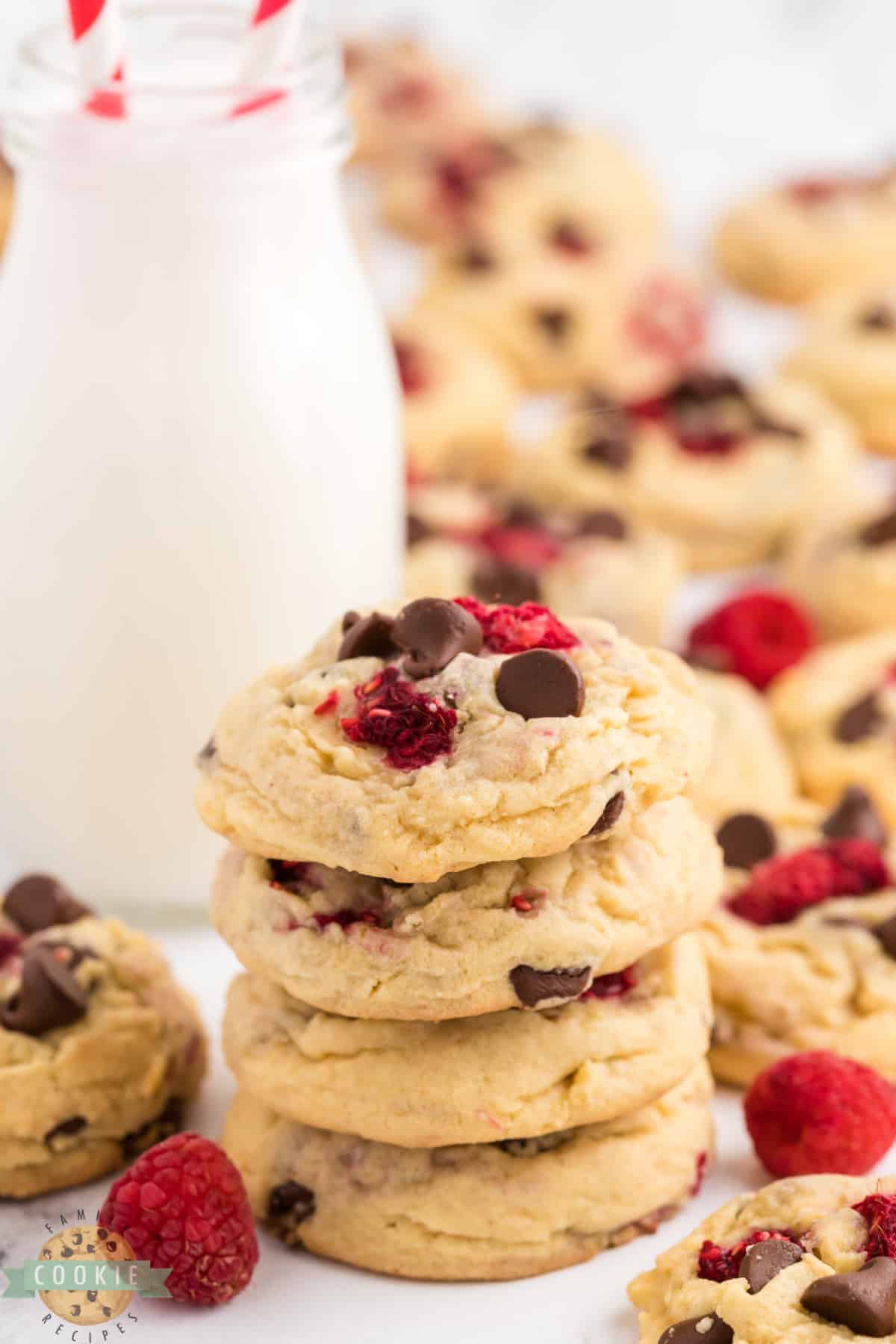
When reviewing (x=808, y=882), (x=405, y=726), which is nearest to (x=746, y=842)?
(x=808, y=882)

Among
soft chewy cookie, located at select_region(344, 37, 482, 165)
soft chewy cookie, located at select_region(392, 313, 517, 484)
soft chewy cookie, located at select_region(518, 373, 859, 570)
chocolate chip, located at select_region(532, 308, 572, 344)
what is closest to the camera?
soft chewy cookie, located at select_region(518, 373, 859, 570)

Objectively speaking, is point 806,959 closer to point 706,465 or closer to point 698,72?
point 706,465

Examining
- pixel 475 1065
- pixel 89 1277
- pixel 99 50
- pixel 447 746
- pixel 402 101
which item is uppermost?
pixel 99 50

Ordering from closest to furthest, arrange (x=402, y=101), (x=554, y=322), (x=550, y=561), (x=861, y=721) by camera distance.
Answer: (x=861, y=721) < (x=550, y=561) < (x=554, y=322) < (x=402, y=101)

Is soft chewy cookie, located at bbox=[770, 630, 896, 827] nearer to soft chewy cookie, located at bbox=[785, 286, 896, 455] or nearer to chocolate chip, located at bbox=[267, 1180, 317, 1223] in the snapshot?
soft chewy cookie, located at bbox=[785, 286, 896, 455]

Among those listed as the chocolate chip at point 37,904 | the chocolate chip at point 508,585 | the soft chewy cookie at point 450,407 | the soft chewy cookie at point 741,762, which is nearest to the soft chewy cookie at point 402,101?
the soft chewy cookie at point 450,407

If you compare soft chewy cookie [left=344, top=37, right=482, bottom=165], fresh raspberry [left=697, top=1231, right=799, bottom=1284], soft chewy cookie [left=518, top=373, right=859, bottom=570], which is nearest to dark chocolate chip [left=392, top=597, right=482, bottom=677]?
fresh raspberry [left=697, top=1231, right=799, bottom=1284]

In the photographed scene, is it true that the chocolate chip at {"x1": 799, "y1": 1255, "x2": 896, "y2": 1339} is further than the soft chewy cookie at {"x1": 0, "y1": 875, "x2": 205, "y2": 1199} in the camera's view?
No

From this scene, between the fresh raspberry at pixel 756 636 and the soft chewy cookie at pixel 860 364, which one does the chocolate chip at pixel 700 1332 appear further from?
the soft chewy cookie at pixel 860 364

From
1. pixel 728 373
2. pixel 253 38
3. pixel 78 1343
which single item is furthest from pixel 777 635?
pixel 78 1343
